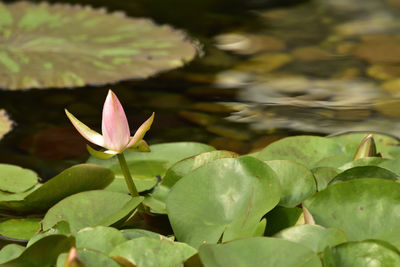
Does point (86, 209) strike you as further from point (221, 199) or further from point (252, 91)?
point (252, 91)

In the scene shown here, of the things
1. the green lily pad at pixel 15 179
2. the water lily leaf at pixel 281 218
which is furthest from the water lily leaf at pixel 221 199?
the green lily pad at pixel 15 179

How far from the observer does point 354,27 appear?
2324 mm

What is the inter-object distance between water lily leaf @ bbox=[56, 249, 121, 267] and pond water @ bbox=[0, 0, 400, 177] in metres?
0.67

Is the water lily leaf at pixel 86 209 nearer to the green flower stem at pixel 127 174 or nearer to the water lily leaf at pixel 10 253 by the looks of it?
the green flower stem at pixel 127 174

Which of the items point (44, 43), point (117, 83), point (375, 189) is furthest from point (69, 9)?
point (375, 189)

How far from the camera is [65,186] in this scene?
1.06 m

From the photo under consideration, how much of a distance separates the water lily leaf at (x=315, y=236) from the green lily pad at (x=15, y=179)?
60 centimetres

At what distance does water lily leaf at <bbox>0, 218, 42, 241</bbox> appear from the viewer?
1058 millimetres

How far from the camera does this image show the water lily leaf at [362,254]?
730 millimetres

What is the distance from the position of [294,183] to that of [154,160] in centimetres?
38

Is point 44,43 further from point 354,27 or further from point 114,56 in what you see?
point 354,27

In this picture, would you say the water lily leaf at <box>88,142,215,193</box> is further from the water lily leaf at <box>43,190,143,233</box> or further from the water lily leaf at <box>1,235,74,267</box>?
the water lily leaf at <box>1,235,74,267</box>

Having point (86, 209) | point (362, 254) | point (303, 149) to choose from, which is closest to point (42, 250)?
point (86, 209)

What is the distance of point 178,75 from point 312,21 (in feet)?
2.38
